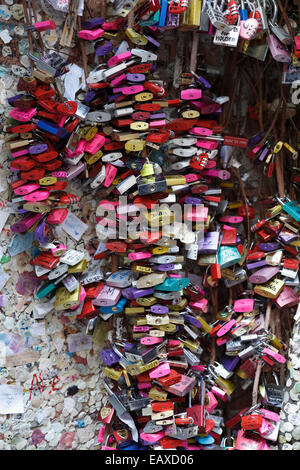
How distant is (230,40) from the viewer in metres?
1.68

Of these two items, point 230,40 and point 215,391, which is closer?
point 230,40

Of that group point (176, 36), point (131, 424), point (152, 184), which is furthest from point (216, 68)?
point (131, 424)

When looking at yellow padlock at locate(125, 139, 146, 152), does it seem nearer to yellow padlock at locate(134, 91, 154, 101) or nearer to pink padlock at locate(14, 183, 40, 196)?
yellow padlock at locate(134, 91, 154, 101)

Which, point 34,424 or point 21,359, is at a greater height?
point 21,359

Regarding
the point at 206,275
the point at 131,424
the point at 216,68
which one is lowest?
the point at 131,424

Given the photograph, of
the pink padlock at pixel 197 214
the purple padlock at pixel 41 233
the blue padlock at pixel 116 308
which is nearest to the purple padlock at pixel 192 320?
the blue padlock at pixel 116 308

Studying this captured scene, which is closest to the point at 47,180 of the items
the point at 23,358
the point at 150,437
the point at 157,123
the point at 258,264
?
the point at 157,123

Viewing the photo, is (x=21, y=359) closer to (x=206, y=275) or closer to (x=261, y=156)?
(x=206, y=275)

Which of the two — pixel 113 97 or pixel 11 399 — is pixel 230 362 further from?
pixel 113 97

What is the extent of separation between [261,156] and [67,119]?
74 cm

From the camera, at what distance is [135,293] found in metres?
1.79

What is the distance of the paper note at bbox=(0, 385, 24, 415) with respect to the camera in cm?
176

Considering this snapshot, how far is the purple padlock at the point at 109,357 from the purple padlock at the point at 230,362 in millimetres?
436

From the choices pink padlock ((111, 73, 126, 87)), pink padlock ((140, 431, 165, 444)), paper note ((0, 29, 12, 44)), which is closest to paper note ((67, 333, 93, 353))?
pink padlock ((140, 431, 165, 444))
